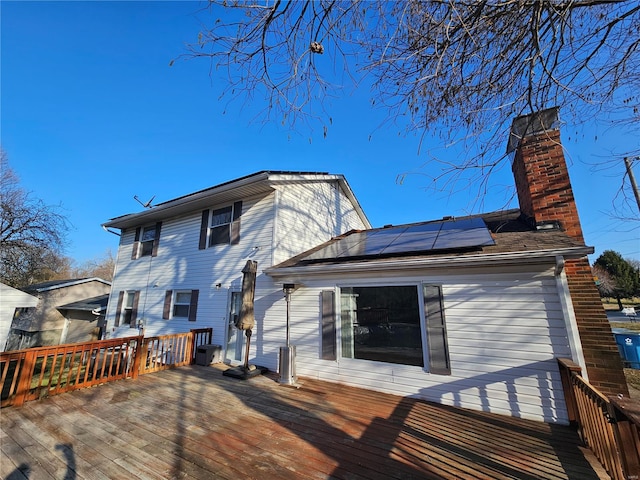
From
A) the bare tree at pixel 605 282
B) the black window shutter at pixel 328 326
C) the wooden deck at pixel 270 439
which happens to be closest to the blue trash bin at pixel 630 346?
the wooden deck at pixel 270 439

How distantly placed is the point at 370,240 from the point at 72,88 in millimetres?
10202

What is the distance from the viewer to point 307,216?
8.34 m

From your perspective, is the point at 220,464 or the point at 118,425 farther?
the point at 118,425

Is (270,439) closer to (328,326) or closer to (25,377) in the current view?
(328,326)

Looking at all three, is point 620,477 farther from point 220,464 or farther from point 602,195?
point 220,464

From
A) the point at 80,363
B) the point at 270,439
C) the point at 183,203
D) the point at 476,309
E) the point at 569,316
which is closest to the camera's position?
the point at 270,439

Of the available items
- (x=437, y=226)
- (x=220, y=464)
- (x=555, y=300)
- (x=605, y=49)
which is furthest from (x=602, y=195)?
(x=220, y=464)

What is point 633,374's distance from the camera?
24.0 feet

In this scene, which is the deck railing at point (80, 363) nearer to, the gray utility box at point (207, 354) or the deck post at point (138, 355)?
the deck post at point (138, 355)

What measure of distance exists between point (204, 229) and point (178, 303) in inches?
104

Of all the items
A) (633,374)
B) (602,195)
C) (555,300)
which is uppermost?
(602,195)

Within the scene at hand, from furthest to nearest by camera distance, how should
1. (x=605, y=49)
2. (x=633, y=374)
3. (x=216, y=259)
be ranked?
(x=216, y=259)
(x=633, y=374)
(x=605, y=49)

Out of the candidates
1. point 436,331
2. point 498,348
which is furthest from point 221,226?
point 498,348

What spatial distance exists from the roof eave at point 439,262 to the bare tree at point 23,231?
1766 cm
